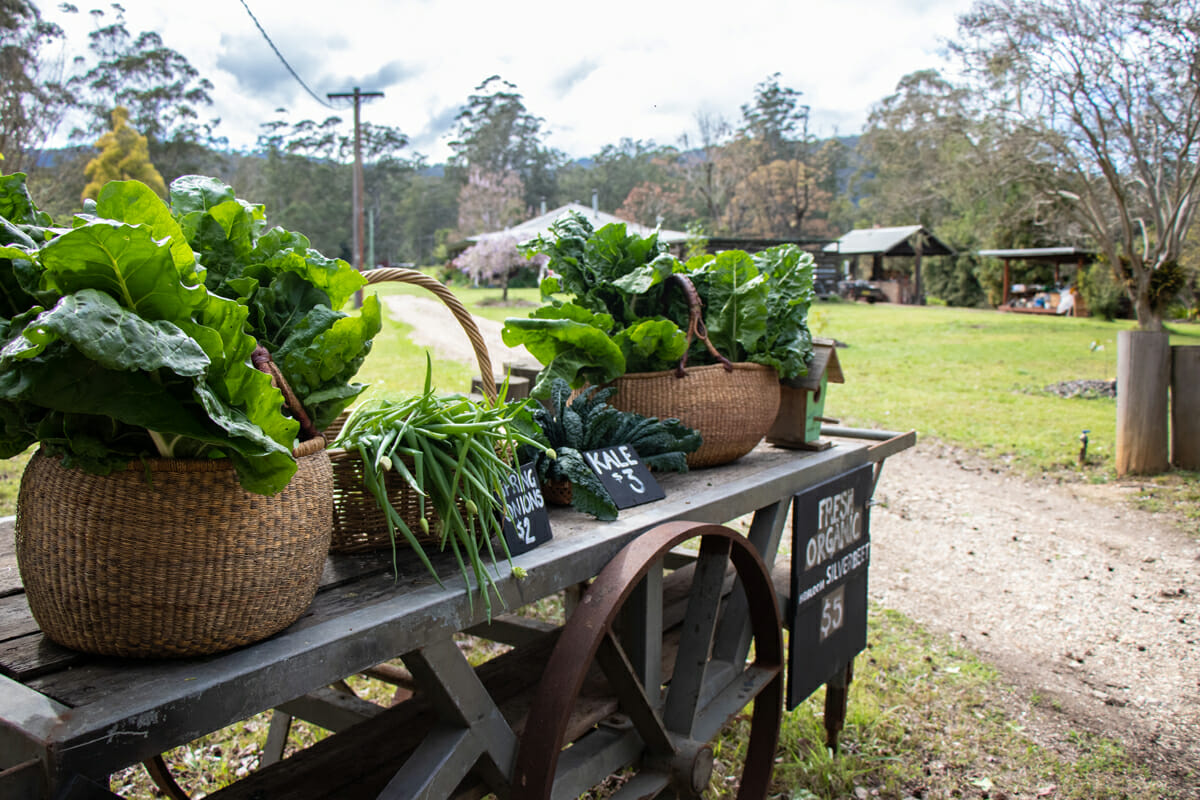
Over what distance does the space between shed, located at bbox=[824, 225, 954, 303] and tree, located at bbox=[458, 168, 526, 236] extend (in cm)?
1688

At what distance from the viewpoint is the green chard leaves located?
6.53 ft

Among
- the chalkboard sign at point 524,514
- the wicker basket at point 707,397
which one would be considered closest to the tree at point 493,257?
the wicker basket at point 707,397

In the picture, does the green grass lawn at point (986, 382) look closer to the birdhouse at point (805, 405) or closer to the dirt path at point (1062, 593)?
the dirt path at point (1062, 593)

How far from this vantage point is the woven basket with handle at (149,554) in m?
0.98

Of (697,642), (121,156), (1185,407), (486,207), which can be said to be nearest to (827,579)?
(697,642)

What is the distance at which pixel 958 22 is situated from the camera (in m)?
13.7

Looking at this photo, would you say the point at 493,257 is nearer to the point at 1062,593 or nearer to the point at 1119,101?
the point at 1119,101

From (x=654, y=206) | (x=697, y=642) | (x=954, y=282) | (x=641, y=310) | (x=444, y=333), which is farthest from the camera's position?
(x=654, y=206)

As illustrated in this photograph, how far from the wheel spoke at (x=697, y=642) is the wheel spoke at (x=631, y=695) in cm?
11

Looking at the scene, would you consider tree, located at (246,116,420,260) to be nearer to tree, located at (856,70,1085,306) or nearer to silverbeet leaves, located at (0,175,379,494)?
tree, located at (856,70,1085,306)

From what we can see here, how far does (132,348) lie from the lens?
2.71 ft

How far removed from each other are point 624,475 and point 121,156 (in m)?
27.3

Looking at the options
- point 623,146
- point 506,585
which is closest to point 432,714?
point 506,585

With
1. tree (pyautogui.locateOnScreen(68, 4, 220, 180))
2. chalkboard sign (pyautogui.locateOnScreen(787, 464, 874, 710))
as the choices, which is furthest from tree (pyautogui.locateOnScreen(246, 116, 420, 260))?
chalkboard sign (pyautogui.locateOnScreen(787, 464, 874, 710))
